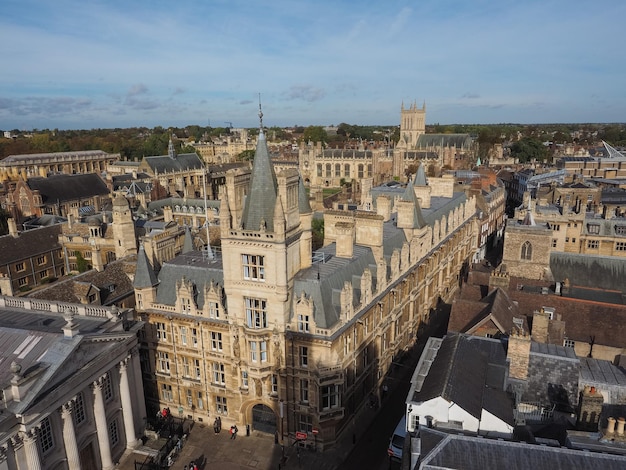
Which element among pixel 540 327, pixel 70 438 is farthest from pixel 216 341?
pixel 540 327

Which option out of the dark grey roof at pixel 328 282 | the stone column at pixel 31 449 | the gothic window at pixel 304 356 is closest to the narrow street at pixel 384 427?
the gothic window at pixel 304 356

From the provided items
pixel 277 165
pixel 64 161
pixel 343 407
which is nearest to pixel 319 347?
Result: pixel 343 407

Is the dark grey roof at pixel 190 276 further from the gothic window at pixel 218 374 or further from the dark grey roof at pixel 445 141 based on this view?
the dark grey roof at pixel 445 141

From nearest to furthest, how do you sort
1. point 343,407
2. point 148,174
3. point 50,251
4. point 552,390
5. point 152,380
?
point 552,390, point 343,407, point 152,380, point 50,251, point 148,174

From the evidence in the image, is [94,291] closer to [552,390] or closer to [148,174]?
[552,390]

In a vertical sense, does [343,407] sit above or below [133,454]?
above

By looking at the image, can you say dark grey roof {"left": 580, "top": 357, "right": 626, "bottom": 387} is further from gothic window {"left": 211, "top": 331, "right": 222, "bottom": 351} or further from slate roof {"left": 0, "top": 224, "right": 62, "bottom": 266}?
slate roof {"left": 0, "top": 224, "right": 62, "bottom": 266}
